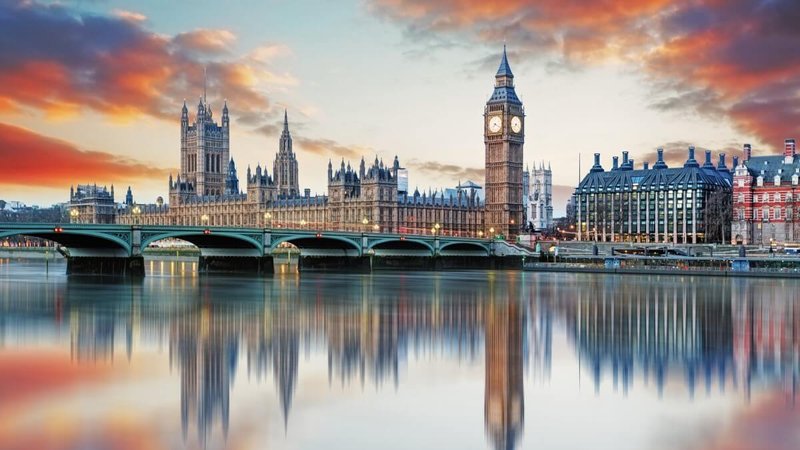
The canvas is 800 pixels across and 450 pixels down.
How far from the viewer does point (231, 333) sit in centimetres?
2547

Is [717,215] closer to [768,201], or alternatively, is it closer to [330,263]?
[768,201]

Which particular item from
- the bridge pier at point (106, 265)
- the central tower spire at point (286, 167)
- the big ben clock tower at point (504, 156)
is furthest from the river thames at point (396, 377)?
the central tower spire at point (286, 167)

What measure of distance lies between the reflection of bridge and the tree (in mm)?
27655

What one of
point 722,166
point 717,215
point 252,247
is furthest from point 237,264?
point 722,166

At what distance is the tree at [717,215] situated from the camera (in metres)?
105

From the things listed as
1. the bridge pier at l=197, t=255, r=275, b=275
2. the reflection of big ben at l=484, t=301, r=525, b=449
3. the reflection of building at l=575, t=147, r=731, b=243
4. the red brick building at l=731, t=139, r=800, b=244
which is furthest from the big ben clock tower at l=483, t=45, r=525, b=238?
the reflection of big ben at l=484, t=301, r=525, b=449

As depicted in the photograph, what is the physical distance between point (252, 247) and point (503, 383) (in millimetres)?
57482

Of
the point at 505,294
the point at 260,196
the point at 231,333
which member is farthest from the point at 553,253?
the point at 231,333

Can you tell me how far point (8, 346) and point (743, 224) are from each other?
89.0 meters

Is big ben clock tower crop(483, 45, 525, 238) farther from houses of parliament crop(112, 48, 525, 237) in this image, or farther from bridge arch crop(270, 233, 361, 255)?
bridge arch crop(270, 233, 361, 255)

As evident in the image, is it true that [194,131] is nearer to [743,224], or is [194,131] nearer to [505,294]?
[743,224]

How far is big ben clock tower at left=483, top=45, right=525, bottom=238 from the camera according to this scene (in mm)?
129250

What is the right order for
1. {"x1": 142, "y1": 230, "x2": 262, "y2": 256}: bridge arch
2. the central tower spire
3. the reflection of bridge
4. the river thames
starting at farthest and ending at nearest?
the central tower spire → {"x1": 142, "y1": 230, "x2": 262, "y2": 256}: bridge arch → the reflection of bridge → the river thames

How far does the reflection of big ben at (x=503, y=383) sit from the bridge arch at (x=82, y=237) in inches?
1419
